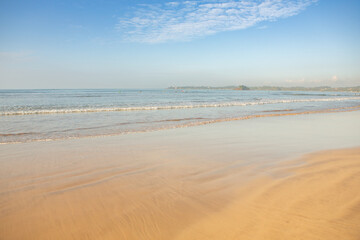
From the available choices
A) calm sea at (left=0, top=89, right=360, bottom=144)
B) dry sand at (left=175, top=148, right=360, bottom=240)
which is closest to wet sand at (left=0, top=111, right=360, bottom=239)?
dry sand at (left=175, top=148, right=360, bottom=240)

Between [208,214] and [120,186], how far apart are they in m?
1.75

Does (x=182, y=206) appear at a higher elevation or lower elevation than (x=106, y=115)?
lower

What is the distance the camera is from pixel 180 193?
3479 mm

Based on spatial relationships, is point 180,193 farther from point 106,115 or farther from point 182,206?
point 106,115

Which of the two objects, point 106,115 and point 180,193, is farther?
point 106,115

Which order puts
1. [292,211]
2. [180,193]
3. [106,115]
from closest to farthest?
1. [292,211]
2. [180,193]
3. [106,115]

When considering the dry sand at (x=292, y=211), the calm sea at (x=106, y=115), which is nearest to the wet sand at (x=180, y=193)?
the dry sand at (x=292, y=211)

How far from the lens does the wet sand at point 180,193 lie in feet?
8.38

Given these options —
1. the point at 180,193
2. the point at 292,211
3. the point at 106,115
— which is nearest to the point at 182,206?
the point at 180,193

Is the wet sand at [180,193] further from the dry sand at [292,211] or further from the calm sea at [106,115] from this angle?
the calm sea at [106,115]

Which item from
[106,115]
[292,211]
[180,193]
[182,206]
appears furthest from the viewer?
[106,115]

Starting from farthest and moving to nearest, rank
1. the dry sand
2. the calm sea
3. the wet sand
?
the calm sea < the wet sand < the dry sand

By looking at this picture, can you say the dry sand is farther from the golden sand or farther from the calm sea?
the calm sea

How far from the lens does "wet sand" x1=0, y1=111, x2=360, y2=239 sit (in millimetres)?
2555
